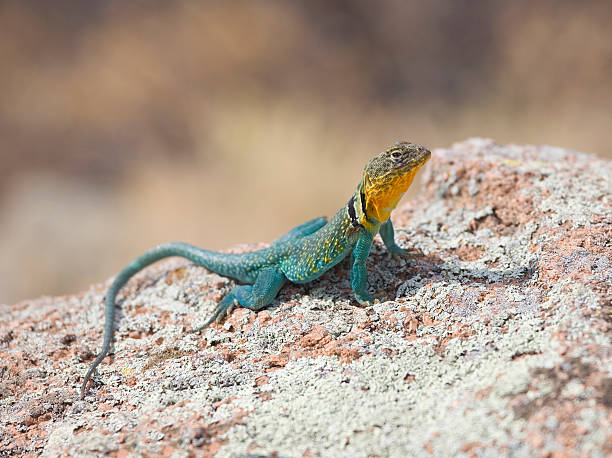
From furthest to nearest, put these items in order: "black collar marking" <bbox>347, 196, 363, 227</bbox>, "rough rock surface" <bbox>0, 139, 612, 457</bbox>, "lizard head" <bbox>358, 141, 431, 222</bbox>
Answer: "black collar marking" <bbox>347, 196, 363, 227</bbox> → "lizard head" <bbox>358, 141, 431, 222</bbox> → "rough rock surface" <bbox>0, 139, 612, 457</bbox>

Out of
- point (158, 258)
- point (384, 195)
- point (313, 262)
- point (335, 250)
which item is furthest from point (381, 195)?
point (158, 258)

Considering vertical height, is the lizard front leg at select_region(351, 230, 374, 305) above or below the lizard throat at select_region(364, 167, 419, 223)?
below

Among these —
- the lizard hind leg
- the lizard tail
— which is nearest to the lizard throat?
the lizard hind leg

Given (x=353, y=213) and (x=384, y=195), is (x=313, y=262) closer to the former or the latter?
(x=353, y=213)

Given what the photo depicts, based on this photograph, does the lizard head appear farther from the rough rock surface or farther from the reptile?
the rough rock surface

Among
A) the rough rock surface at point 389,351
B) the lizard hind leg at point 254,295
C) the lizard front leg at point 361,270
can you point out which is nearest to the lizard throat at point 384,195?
the lizard front leg at point 361,270

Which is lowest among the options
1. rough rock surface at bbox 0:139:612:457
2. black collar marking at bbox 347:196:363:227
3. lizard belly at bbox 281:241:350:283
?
rough rock surface at bbox 0:139:612:457

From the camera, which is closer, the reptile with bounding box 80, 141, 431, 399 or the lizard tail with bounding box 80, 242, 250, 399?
the reptile with bounding box 80, 141, 431, 399

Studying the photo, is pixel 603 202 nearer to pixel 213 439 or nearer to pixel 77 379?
pixel 213 439
